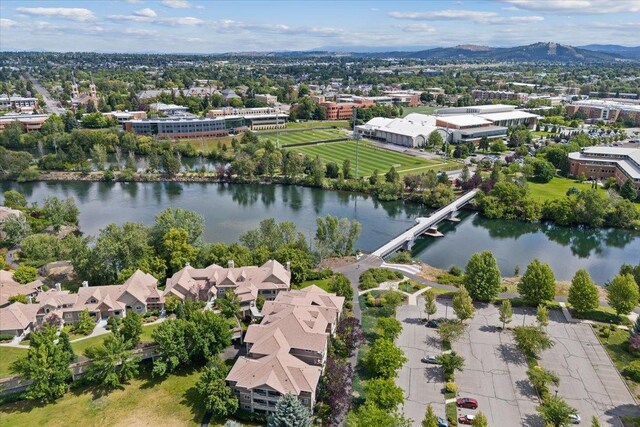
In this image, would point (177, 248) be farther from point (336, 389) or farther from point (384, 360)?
point (384, 360)

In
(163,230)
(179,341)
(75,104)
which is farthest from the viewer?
(75,104)

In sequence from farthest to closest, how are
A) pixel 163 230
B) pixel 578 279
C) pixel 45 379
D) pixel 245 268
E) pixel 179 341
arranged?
pixel 163 230 → pixel 245 268 → pixel 578 279 → pixel 179 341 → pixel 45 379

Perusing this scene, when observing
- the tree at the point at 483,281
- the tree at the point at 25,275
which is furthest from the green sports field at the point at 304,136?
the tree at the point at 483,281

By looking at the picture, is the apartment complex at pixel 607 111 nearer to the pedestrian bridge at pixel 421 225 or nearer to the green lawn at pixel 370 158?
the green lawn at pixel 370 158

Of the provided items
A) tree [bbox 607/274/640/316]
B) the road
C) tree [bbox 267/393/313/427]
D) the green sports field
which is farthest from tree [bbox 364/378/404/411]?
the road

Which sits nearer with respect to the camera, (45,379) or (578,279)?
(45,379)

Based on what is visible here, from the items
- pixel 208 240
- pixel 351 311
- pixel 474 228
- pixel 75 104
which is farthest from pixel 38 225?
pixel 75 104

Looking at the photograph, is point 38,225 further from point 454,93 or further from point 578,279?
point 454,93
